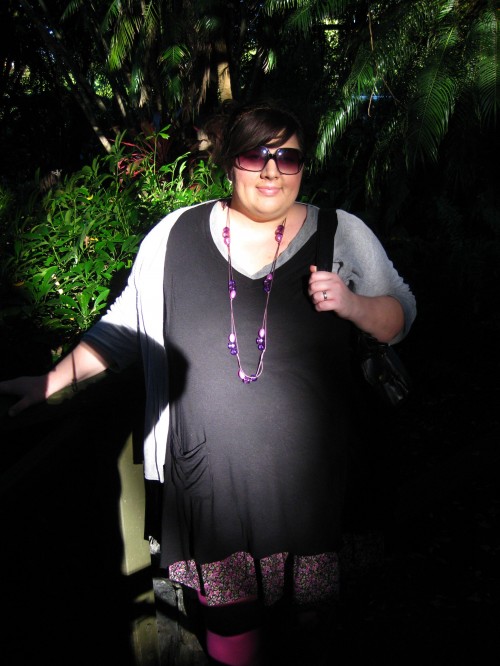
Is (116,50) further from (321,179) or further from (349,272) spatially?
(349,272)

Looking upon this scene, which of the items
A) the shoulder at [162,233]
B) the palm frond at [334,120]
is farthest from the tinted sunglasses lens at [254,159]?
the palm frond at [334,120]

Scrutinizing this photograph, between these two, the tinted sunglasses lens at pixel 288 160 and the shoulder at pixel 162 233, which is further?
the shoulder at pixel 162 233

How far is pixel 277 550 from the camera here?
1639 mm

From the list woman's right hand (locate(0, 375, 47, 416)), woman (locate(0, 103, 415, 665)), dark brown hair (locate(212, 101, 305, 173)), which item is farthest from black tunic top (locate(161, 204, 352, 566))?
woman's right hand (locate(0, 375, 47, 416))

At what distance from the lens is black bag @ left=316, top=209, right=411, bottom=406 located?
156cm

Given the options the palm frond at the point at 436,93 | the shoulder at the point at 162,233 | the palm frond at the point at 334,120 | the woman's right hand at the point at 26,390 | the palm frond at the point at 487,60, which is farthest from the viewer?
the palm frond at the point at 334,120

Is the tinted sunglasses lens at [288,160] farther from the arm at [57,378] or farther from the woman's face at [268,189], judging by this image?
the arm at [57,378]

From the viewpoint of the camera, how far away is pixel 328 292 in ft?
4.66

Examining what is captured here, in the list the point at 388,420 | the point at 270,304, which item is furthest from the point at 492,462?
the point at 270,304

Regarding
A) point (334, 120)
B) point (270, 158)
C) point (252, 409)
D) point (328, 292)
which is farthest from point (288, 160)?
point (334, 120)

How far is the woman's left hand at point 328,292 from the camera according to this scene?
4.65 feet

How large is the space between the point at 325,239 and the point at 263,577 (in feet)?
3.16

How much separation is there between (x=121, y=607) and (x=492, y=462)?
164cm

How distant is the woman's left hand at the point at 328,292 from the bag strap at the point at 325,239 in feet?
0.28
